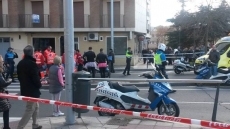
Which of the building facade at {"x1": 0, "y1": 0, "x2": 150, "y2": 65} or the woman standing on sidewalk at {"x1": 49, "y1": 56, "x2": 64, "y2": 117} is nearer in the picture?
the woman standing on sidewalk at {"x1": 49, "y1": 56, "x2": 64, "y2": 117}

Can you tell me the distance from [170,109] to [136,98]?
829 millimetres

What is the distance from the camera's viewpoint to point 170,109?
27.2 ft

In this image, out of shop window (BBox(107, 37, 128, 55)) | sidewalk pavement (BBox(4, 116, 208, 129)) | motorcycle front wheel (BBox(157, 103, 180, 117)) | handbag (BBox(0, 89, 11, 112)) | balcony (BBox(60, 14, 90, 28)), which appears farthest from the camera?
shop window (BBox(107, 37, 128, 55))

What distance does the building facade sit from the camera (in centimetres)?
3067

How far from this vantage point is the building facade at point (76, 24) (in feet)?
101

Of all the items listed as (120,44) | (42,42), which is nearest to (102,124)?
(120,44)

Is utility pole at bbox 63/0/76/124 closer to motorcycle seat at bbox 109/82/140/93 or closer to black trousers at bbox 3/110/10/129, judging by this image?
black trousers at bbox 3/110/10/129

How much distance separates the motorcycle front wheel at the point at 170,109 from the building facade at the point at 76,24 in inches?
886

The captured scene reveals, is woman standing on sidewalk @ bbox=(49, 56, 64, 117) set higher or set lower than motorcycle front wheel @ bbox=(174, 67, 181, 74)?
higher

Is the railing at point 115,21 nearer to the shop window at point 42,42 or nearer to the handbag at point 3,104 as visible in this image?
the shop window at point 42,42

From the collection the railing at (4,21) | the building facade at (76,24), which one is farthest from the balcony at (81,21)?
the railing at (4,21)

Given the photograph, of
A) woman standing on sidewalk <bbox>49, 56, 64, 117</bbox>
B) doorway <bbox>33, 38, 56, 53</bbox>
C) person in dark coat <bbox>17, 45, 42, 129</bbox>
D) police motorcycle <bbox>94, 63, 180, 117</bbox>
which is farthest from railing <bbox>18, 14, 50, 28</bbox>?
person in dark coat <bbox>17, 45, 42, 129</bbox>

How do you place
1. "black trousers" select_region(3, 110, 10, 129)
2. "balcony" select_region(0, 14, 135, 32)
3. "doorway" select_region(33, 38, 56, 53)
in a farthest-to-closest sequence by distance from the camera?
"doorway" select_region(33, 38, 56, 53) < "balcony" select_region(0, 14, 135, 32) < "black trousers" select_region(3, 110, 10, 129)

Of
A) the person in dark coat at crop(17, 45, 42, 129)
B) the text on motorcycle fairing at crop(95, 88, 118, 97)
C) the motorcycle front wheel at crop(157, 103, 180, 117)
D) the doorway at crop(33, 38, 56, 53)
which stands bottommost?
the motorcycle front wheel at crop(157, 103, 180, 117)
